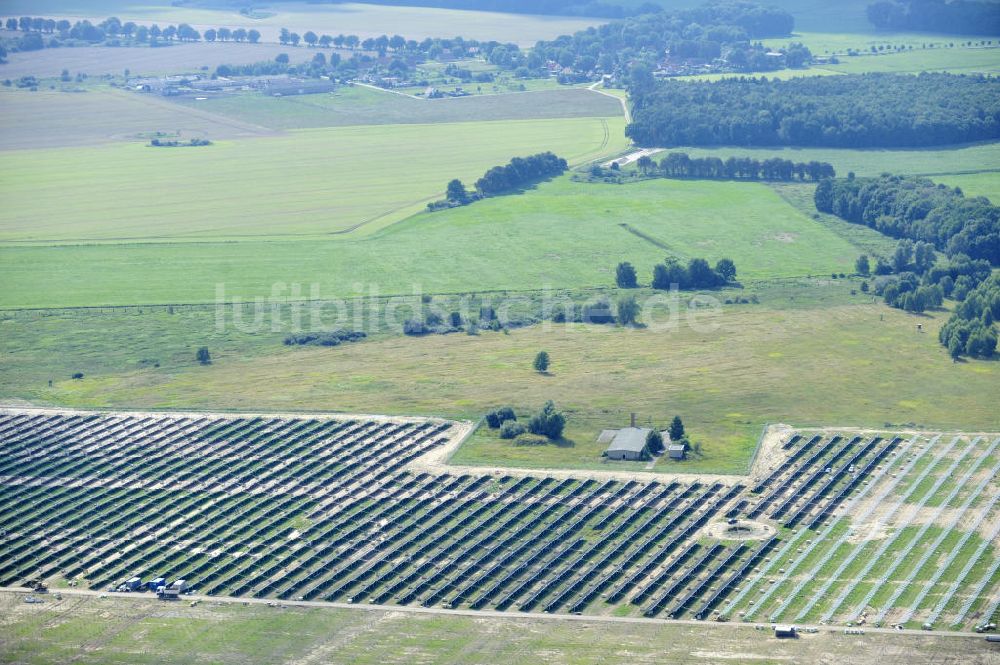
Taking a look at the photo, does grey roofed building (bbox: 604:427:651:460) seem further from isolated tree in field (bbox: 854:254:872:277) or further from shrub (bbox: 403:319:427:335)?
isolated tree in field (bbox: 854:254:872:277)

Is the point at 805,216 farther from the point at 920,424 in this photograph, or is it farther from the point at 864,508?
the point at 864,508

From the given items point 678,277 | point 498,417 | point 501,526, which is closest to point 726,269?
point 678,277

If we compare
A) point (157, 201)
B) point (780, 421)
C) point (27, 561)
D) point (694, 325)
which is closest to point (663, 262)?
point (694, 325)


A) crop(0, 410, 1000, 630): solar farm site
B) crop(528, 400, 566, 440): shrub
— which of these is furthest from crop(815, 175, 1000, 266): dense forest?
crop(528, 400, 566, 440): shrub

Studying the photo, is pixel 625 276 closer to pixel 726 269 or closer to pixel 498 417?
pixel 726 269

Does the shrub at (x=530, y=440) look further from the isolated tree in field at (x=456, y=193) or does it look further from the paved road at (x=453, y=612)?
the isolated tree in field at (x=456, y=193)
